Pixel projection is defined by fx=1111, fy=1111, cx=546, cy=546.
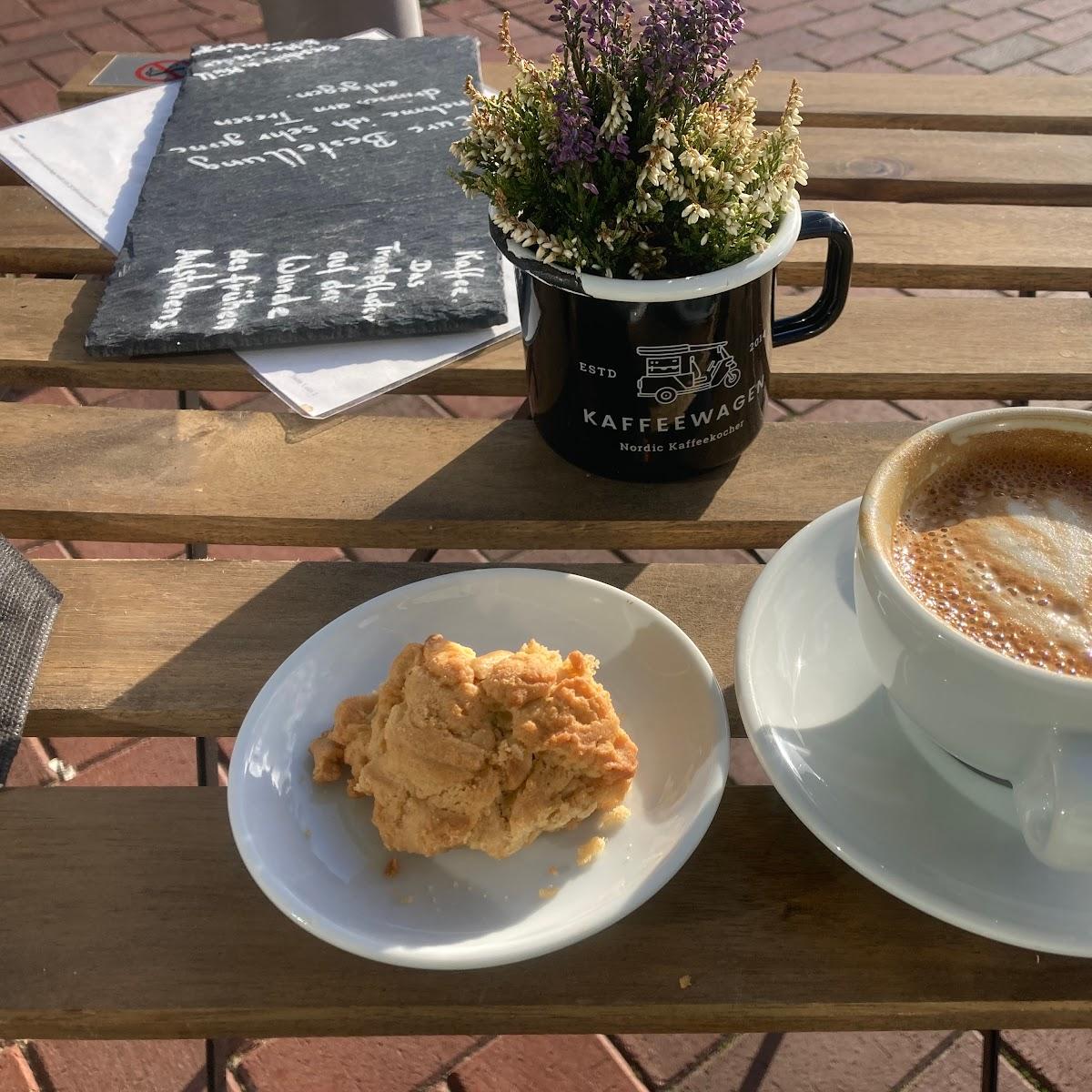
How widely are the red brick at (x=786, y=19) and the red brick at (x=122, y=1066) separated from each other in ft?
8.81

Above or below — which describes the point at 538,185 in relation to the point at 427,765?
above

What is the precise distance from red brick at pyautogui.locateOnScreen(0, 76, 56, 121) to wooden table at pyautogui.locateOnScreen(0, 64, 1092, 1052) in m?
1.65

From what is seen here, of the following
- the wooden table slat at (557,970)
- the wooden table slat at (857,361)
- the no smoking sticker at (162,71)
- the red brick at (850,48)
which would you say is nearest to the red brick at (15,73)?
the no smoking sticker at (162,71)

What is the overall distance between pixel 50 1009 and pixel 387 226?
2.43ft

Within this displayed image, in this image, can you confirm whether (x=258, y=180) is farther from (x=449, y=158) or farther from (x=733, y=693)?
(x=733, y=693)

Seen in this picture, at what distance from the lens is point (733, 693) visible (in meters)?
0.72

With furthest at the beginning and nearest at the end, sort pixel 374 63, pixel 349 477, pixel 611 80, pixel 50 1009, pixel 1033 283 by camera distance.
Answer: pixel 374 63
pixel 1033 283
pixel 349 477
pixel 611 80
pixel 50 1009

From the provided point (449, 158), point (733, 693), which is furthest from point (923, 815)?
point (449, 158)

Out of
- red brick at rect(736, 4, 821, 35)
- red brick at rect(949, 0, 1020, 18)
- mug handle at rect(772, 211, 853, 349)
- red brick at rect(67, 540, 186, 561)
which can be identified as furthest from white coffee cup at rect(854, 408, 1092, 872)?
red brick at rect(949, 0, 1020, 18)

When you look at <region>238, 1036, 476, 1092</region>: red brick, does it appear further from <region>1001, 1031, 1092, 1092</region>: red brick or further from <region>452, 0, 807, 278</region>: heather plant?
<region>452, 0, 807, 278</region>: heather plant

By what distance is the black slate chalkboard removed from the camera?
0.95 m

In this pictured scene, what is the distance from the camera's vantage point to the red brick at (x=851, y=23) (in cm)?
292

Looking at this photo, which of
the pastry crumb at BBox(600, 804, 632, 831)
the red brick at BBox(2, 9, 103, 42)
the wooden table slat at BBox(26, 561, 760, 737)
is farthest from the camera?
the red brick at BBox(2, 9, 103, 42)

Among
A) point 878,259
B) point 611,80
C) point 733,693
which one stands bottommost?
point 733,693
